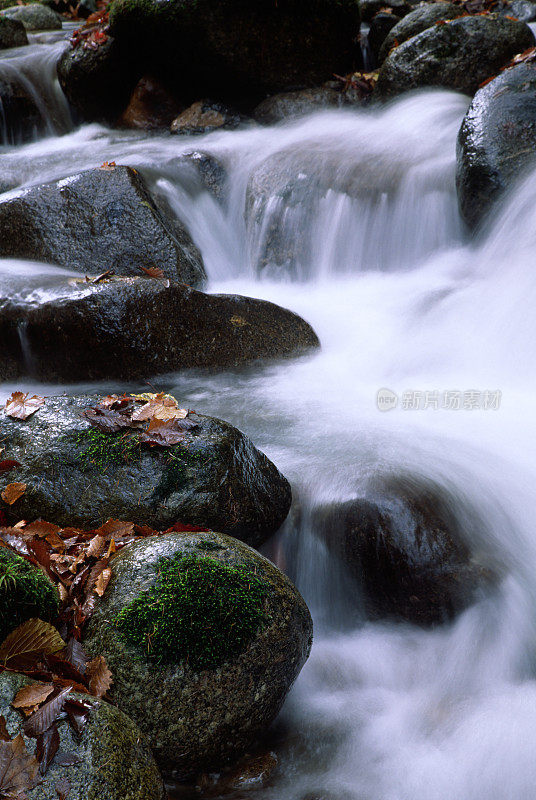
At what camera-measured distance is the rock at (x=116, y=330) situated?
18.7 ft

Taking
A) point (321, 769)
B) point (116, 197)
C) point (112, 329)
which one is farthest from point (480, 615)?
point (116, 197)

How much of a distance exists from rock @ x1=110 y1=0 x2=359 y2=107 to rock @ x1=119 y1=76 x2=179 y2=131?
9.2 inches

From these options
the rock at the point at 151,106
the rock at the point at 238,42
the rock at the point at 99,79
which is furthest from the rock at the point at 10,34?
the rock at the point at 151,106

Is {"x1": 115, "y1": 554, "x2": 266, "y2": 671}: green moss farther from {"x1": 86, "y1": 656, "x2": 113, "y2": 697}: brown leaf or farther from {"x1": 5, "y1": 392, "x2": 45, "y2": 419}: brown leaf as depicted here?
{"x1": 5, "y1": 392, "x2": 45, "y2": 419}: brown leaf

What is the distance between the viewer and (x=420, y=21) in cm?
1113

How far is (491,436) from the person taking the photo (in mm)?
4883

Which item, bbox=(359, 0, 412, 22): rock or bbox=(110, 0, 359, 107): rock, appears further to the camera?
bbox=(359, 0, 412, 22): rock

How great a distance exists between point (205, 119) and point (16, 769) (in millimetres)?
11573

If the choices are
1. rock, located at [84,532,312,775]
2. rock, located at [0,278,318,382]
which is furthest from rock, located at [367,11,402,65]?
rock, located at [84,532,312,775]

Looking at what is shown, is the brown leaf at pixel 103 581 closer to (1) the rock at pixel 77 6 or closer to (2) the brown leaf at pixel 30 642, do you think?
(2) the brown leaf at pixel 30 642

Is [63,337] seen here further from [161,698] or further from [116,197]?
[161,698]

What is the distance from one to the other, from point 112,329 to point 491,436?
3430 mm

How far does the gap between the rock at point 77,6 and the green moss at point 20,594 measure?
19.9 m

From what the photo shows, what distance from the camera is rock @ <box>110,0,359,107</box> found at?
10727 mm
